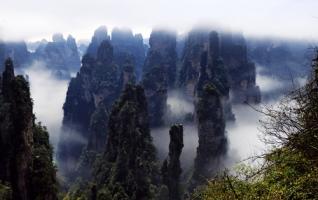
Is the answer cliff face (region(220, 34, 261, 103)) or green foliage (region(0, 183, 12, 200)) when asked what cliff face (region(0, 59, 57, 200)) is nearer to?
green foliage (region(0, 183, 12, 200))

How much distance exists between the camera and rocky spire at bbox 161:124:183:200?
10475 cm

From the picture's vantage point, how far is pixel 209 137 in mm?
125500

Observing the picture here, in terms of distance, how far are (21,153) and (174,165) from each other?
47.2m

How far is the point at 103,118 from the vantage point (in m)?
183

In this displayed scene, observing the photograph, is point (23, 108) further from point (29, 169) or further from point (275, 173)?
point (275, 173)

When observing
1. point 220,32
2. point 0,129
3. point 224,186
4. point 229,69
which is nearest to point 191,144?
point 229,69

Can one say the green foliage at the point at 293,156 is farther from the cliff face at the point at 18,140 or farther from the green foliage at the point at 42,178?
the cliff face at the point at 18,140

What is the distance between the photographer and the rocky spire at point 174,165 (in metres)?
105

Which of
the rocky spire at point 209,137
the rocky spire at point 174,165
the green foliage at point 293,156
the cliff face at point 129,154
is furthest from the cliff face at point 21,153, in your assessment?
the rocky spire at point 209,137

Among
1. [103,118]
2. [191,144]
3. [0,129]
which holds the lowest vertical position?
[0,129]

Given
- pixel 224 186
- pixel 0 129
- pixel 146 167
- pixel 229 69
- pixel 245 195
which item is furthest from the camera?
pixel 229 69

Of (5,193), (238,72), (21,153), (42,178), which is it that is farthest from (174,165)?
(238,72)

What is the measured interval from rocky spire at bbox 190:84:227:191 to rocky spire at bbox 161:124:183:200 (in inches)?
636

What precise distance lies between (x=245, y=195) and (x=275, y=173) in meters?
2.34
